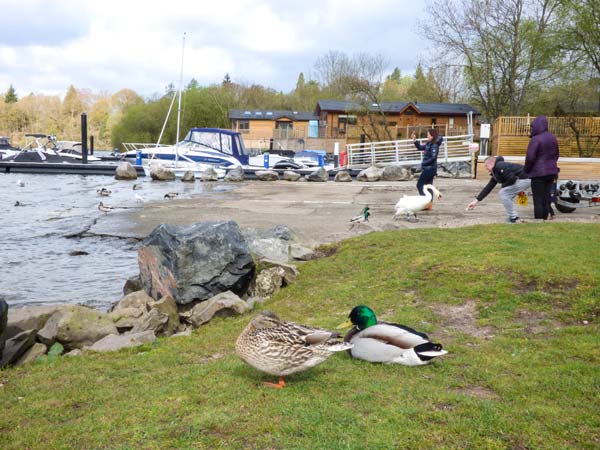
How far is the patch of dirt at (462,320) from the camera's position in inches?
252

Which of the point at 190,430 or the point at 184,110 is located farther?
the point at 184,110

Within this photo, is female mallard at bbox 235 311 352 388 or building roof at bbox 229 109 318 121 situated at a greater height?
building roof at bbox 229 109 318 121

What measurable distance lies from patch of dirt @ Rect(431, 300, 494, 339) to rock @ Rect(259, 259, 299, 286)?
2.65m

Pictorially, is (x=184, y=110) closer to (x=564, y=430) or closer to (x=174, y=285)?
(x=174, y=285)

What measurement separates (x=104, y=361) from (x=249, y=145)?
7755 centimetres

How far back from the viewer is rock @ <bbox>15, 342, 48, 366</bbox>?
6.46 meters

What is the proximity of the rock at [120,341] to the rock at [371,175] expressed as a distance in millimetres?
27398

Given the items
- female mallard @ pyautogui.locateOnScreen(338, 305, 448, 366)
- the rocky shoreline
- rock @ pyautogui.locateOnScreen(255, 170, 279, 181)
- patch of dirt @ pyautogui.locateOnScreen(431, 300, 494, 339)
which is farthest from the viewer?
rock @ pyautogui.locateOnScreen(255, 170, 279, 181)

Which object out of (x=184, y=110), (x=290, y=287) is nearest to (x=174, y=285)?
(x=290, y=287)

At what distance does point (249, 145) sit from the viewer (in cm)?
8244

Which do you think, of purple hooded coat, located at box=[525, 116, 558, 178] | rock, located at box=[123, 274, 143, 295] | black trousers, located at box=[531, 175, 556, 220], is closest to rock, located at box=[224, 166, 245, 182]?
black trousers, located at box=[531, 175, 556, 220]

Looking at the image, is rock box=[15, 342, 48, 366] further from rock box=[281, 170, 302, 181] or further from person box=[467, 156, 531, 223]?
rock box=[281, 170, 302, 181]

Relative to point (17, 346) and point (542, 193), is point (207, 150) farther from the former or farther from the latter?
point (17, 346)

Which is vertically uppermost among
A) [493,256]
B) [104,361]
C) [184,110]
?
[184,110]
